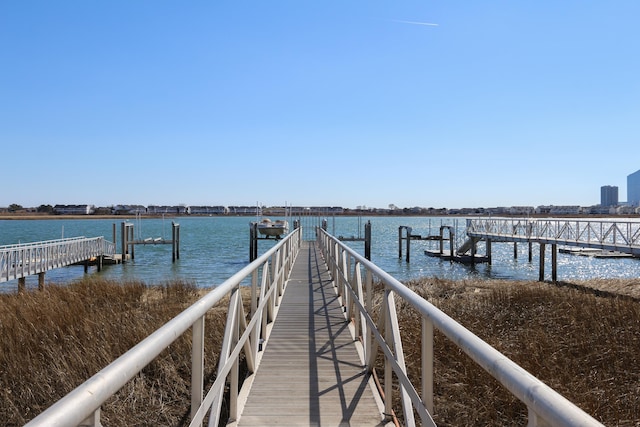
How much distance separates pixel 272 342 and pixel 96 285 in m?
7.91

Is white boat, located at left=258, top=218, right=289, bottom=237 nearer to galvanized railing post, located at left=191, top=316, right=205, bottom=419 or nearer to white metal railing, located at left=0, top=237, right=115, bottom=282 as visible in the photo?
white metal railing, located at left=0, top=237, right=115, bottom=282

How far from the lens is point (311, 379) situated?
4.53 metres

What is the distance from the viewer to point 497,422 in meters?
4.46

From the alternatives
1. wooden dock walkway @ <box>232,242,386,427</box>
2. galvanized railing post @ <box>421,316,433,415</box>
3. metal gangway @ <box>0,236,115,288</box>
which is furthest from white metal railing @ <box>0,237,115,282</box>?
galvanized railing post @ <box>421,316,433,415</box>

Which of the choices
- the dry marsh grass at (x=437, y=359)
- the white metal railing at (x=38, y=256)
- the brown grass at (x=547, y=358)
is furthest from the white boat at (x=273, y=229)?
the brown grass at (x=547, y=358)

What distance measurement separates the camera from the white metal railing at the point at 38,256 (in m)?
16.0

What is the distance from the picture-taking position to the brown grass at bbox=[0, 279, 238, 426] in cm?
503

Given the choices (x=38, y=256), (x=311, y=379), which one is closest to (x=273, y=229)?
(x=38, y=256)

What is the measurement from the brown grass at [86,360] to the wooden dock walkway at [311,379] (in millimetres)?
1067

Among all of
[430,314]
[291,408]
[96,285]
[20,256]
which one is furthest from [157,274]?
[430,314]

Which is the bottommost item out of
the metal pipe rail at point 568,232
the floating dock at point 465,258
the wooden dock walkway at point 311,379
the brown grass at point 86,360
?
the floating dock at point 465,258

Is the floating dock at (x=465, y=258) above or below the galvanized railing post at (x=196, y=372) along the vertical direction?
below

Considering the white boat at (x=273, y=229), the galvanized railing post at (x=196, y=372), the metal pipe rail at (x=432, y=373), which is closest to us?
the metal pipe rail at (x=432, y=373)

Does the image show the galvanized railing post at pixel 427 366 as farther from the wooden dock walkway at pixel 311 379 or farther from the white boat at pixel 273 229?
the white boat at pixel 273 229
